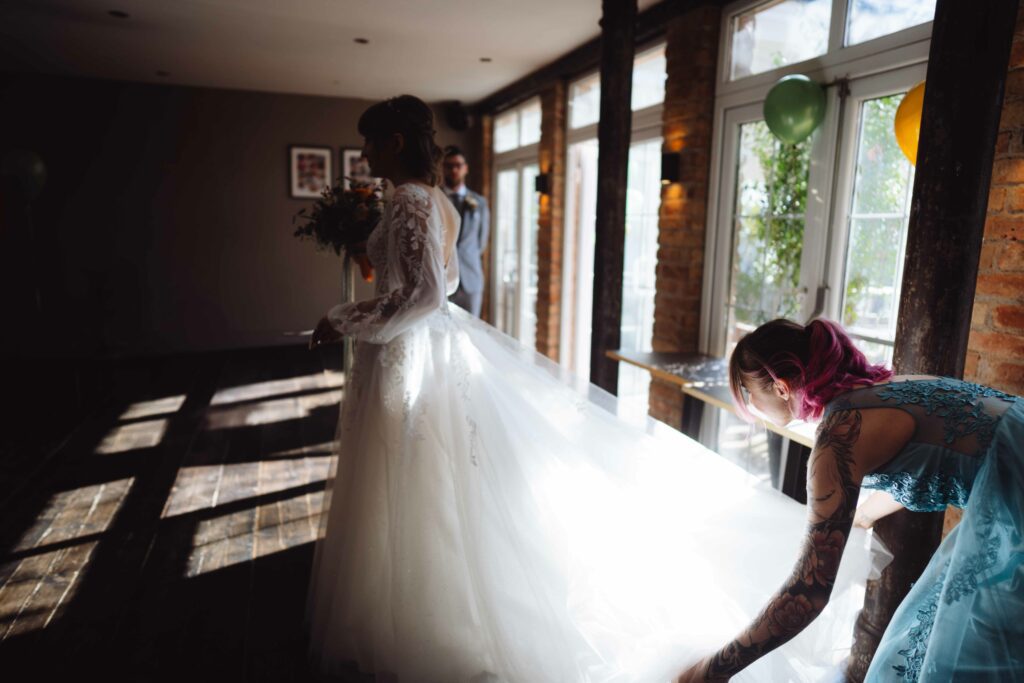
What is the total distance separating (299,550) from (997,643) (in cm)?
253

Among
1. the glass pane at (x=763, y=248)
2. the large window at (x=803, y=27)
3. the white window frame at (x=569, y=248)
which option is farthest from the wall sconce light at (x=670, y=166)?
the white window frame at (x=569, y=248)

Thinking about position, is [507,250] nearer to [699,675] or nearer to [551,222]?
[551,222]

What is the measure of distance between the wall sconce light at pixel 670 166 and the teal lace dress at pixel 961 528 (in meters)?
2.89

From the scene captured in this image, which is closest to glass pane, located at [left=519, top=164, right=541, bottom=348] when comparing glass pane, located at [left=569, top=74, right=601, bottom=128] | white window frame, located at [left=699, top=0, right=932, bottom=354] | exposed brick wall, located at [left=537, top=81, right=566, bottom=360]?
exposed brick wall, located at [left=537, top=81, right=566, bottom=360]

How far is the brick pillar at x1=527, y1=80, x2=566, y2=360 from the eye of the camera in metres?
5.77

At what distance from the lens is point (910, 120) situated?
227cm

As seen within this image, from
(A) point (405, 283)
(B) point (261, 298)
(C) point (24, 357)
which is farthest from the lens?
(B) point (261, 298)

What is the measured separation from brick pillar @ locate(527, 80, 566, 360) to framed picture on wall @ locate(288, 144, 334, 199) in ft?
9.18

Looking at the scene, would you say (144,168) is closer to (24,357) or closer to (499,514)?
(24,357)

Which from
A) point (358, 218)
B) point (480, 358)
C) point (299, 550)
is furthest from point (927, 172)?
point (299, 550)

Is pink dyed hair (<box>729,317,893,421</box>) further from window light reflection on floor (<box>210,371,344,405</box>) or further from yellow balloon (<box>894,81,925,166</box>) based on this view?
window light reflection on floor (<box>210,371,344,405</box>)

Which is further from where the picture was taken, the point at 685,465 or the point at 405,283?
the point at 405,283

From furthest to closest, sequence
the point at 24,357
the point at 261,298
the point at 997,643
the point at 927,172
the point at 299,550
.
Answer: the point at 261,298
the point at 24,357
the point at 299,550
the point at 927,172
the point at 997,643

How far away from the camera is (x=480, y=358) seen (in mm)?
2105
